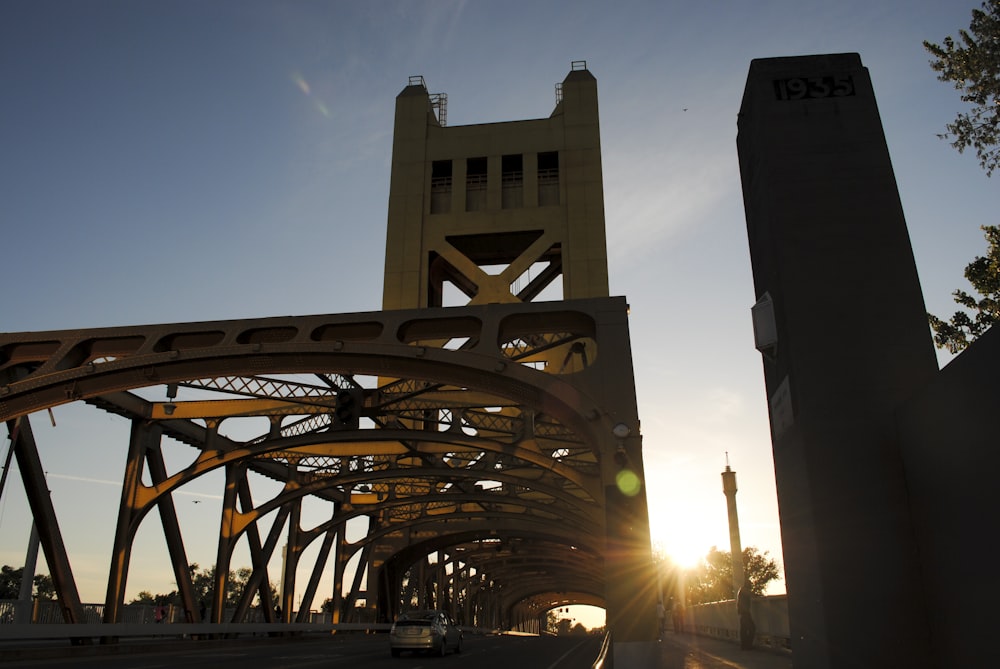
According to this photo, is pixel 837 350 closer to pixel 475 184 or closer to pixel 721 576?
pixel 475 184

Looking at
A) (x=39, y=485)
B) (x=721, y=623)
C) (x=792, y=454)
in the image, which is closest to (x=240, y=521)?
(x=39, y=485)

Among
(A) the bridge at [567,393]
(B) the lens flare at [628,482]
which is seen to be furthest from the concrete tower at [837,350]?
(B) the lens flare at [628,482]

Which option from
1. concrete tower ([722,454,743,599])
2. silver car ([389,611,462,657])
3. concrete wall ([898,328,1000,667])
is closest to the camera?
concrete wall ([898,328,1000,667])

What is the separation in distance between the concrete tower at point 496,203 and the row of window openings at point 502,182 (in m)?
0.05

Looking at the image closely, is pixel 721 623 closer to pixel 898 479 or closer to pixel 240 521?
pixel 240 521

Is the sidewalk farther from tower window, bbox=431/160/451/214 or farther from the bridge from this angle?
tower window, bbox=431/160/451/214

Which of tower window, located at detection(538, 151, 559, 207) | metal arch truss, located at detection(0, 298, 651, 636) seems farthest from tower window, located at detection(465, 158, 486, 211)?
metal arch truss, located at detection(0, 298, 651, 636)

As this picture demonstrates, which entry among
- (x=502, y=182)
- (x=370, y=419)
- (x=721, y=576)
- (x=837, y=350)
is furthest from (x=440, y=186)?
(x=721, y=576)

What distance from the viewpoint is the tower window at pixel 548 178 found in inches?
1310

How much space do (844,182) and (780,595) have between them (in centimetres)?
1731

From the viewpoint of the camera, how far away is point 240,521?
103 ft

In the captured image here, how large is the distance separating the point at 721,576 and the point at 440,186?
114m

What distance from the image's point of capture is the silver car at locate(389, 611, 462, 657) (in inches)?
894

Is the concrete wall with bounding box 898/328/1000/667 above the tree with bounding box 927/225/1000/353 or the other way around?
the other way around
